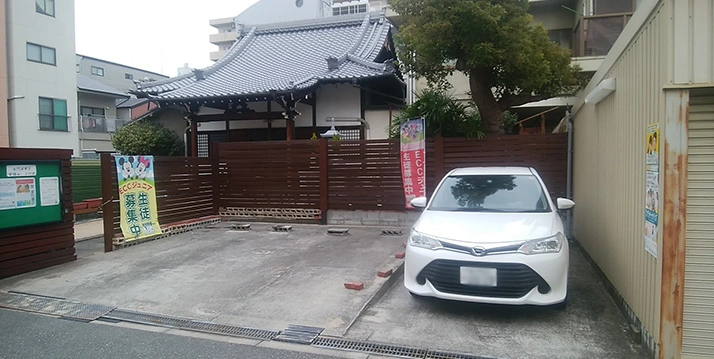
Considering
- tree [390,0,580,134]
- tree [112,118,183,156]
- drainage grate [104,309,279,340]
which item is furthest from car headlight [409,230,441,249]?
tree [112,118,183,156]

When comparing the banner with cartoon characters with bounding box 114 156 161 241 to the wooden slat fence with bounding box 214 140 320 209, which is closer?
the banner with cartoon characters with bounding box 114 156 161 241

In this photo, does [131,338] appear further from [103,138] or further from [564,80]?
[103,138]

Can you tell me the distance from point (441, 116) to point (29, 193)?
24.8 ft

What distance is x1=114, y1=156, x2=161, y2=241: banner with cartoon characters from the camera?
8250 millimetres

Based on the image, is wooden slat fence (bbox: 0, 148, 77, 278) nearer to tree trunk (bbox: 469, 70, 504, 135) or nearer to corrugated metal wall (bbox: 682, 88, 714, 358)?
tree trunk (bbox: 469, 70, 504, 135)

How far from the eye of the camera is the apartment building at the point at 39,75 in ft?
67.9

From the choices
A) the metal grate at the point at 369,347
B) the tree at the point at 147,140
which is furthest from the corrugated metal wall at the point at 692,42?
the tree at the point at 147,140

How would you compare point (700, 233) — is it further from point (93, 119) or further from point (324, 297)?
point (93, 119)

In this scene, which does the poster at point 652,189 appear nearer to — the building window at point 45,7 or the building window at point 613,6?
the building window at point 613,6

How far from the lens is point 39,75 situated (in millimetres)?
21875

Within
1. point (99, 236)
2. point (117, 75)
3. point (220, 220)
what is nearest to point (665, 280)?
point (220, 220)

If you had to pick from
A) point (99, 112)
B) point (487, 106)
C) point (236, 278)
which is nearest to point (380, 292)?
point (236, 278)

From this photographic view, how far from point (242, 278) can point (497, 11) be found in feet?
20.2

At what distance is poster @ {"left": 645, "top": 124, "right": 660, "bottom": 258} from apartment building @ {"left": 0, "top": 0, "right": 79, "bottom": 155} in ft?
82.8
